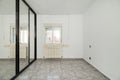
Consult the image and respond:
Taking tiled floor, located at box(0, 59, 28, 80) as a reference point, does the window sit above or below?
above

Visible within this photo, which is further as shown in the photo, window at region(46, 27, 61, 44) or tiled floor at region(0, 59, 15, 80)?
window at region(46, 27, 61, 44)

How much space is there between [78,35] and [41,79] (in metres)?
4.07

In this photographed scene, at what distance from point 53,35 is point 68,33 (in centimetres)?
91

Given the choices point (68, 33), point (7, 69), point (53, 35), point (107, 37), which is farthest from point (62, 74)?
point (68, 33)

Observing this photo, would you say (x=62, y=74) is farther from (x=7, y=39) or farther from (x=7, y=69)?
(x=7, y=39)

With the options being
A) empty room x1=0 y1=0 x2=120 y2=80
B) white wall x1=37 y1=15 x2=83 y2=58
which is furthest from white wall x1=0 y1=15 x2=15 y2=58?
white wall x1=37 y1=15 x2=83 y2=58

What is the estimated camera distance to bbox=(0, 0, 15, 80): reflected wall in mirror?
10.7ft

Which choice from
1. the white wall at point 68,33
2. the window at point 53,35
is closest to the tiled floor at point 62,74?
the white wall at point 68,33

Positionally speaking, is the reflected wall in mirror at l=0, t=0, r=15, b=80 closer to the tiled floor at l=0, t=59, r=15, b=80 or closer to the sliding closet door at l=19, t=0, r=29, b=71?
the tiled floor at l=0, t=59, r=15, b=80

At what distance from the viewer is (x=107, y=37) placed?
378cm

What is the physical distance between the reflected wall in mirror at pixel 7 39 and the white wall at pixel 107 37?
302cm

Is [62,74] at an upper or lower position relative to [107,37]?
lower

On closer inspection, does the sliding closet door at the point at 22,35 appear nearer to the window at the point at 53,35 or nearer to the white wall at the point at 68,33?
the white wall at the point at 68,33

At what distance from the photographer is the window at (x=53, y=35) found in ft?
23.0
